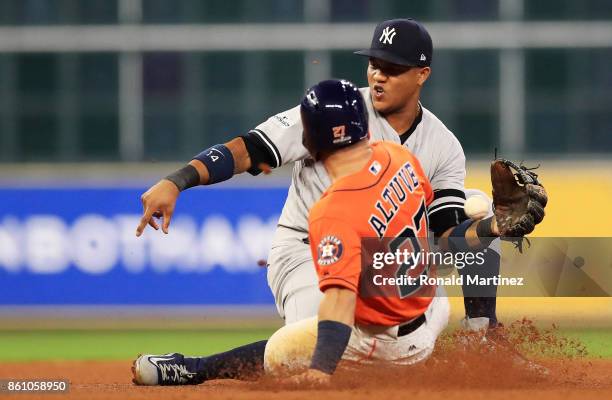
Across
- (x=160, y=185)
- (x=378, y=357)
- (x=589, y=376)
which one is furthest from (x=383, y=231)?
(x=589, y=376)

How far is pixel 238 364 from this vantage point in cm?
573

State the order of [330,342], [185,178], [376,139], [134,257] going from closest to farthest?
[330,342] < [185,178] < [376,139] < [134,257]

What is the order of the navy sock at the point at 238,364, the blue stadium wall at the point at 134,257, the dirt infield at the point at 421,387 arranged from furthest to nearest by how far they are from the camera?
the blue stadium wall at the point at 134,257, the navy sock at the point at 238,364, the dirt infield at the point at 421,387

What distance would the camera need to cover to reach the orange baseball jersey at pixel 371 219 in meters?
4.88

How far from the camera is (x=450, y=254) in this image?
19.2 feet

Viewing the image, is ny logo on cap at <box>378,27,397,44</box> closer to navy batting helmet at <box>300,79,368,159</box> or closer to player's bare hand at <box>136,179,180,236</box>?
navy batting helmet at <box>300,79,368,159</box>

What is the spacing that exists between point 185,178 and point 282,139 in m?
0.56

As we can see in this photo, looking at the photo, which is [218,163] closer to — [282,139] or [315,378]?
[282,139]

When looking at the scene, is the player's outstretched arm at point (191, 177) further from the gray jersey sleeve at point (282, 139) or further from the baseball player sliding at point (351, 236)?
the baseball player sliding at point (351, 236)

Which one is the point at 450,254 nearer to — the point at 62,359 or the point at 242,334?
the point at 62,359

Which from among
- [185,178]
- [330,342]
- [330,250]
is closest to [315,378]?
[330,342]

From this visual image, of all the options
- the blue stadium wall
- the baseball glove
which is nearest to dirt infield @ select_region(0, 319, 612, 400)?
the baseball glove

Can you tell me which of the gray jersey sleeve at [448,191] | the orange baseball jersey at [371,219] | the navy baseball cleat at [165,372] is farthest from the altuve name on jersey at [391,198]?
the navy baseball cleat at [165,372]

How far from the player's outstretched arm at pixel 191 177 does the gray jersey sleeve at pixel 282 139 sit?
4.4 inches
